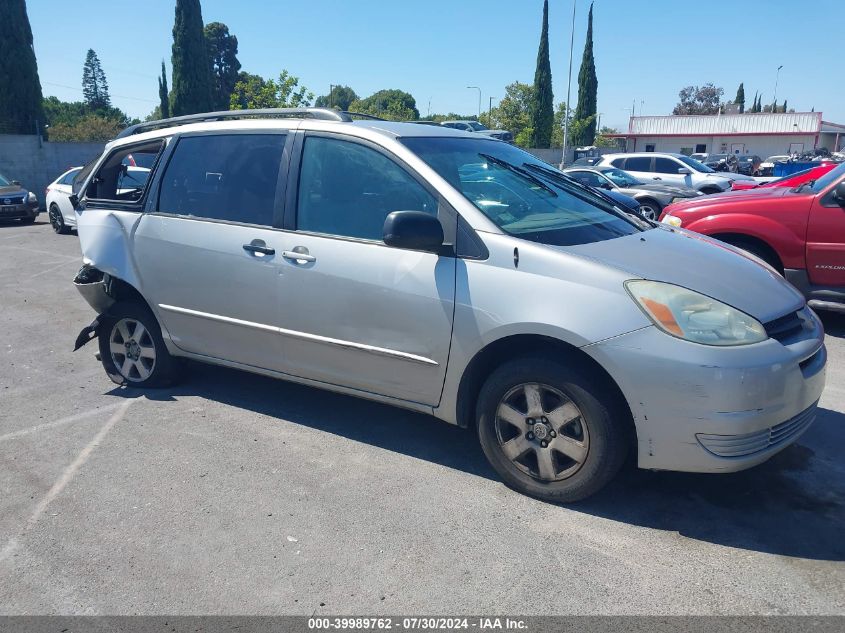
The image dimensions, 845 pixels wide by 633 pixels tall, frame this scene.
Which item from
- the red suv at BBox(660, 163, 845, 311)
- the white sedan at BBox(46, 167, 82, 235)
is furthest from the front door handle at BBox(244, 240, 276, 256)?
the white sedan at BBox(46, 167, 82, 235)

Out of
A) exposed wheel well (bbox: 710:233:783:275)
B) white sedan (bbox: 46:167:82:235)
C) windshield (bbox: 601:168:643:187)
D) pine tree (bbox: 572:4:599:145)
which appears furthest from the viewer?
pine tree (bbox: 572:4:599:145)

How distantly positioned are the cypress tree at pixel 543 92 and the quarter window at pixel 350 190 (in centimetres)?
4580

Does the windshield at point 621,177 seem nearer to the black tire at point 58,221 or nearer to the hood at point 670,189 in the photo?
the hood at point 670,189

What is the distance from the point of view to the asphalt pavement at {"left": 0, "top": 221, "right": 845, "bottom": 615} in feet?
9.46

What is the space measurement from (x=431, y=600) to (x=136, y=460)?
2196mm

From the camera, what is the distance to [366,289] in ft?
12.7

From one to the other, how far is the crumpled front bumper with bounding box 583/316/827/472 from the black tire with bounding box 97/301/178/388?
3.32 m

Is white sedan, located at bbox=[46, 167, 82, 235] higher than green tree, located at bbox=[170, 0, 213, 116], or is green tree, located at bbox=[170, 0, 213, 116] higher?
green tree, located at bbox=[170, 0, 213, 116]

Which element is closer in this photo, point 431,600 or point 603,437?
point 431,600

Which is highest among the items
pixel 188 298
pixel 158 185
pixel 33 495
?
pixel 158 185

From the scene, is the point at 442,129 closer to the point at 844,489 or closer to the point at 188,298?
the point at 188,298

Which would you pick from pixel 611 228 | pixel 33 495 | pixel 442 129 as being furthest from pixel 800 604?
pixel 33 495

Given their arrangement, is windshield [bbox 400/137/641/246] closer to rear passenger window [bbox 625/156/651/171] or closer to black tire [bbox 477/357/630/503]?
black tire [bbox 477/357/630/503]

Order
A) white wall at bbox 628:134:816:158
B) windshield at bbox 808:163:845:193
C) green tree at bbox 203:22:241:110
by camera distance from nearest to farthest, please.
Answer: windshield at bbox 808:163:845:193 < white wall at bbox 628:134:816:158 < green tree at bbox 203:22:241:110
